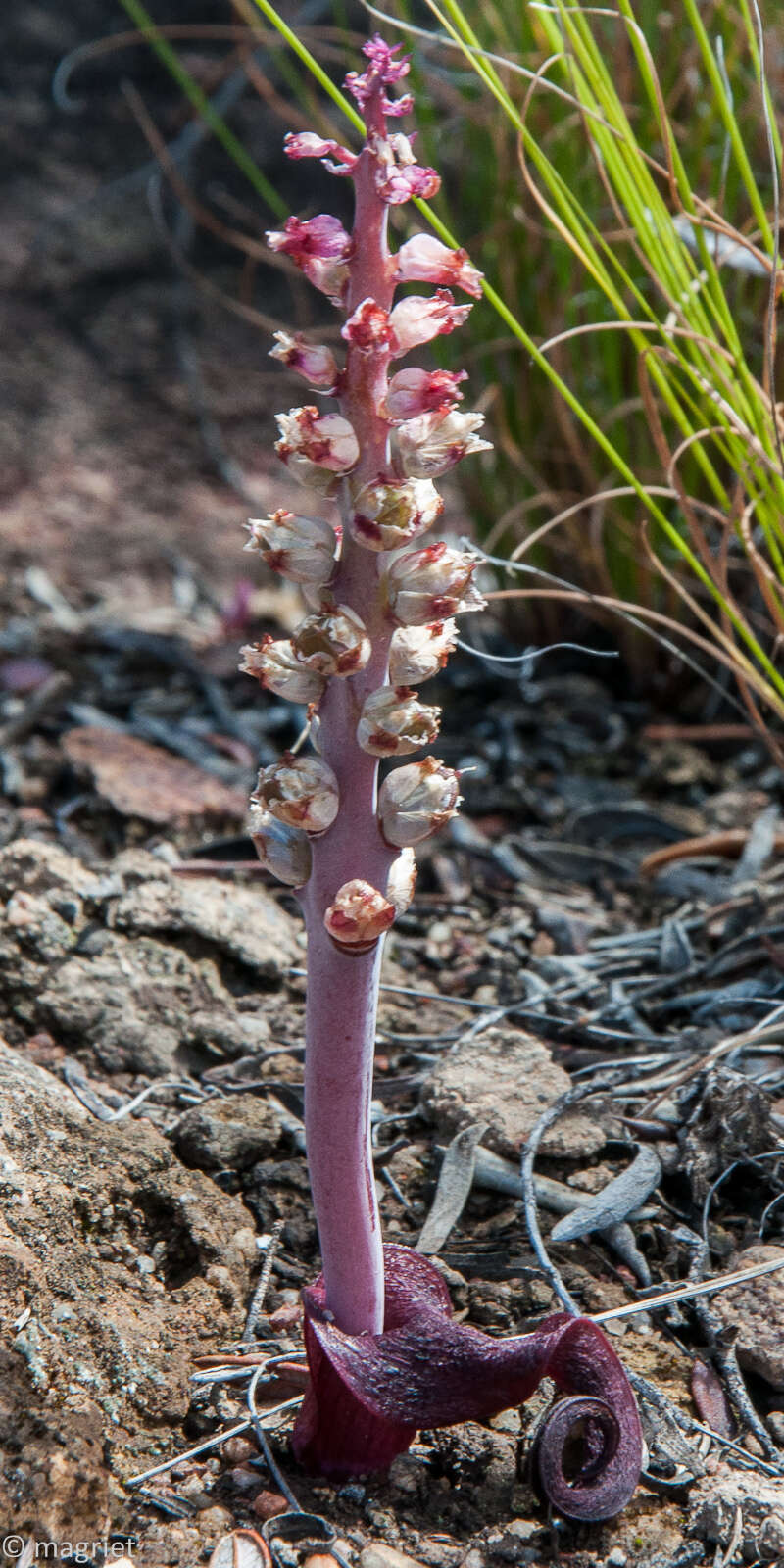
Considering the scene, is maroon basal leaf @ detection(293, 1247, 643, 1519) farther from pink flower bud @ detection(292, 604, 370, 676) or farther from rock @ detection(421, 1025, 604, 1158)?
pink flower bud @ detection(292, 604, 370, 676)

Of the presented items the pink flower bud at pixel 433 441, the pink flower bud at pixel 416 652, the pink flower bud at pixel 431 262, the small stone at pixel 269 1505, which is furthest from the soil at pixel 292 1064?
the pink flower bud at pixel 431 262

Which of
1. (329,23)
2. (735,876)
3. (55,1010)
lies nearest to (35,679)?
(55,1010)

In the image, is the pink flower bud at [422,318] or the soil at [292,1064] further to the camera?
the soil at [292,1064]

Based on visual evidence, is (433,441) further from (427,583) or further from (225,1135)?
(225,1135)

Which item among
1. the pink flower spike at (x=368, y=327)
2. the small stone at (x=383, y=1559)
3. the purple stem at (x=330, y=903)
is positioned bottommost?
the small stone at (x=383, y=1559)

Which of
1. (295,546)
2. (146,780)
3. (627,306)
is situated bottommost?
(146,780)


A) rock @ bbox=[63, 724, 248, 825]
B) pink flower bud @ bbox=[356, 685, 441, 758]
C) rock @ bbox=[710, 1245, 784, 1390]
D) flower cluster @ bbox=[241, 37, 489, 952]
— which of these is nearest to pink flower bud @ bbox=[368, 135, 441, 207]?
flower cluster @ bbox=[241, 37, 489, 952]

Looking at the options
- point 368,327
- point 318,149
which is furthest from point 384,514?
point 318,149

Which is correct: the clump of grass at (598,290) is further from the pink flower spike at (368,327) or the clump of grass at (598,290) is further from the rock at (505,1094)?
the pink flower spike at (368,327)

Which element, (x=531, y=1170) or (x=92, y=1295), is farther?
(x=531, y=1170)
